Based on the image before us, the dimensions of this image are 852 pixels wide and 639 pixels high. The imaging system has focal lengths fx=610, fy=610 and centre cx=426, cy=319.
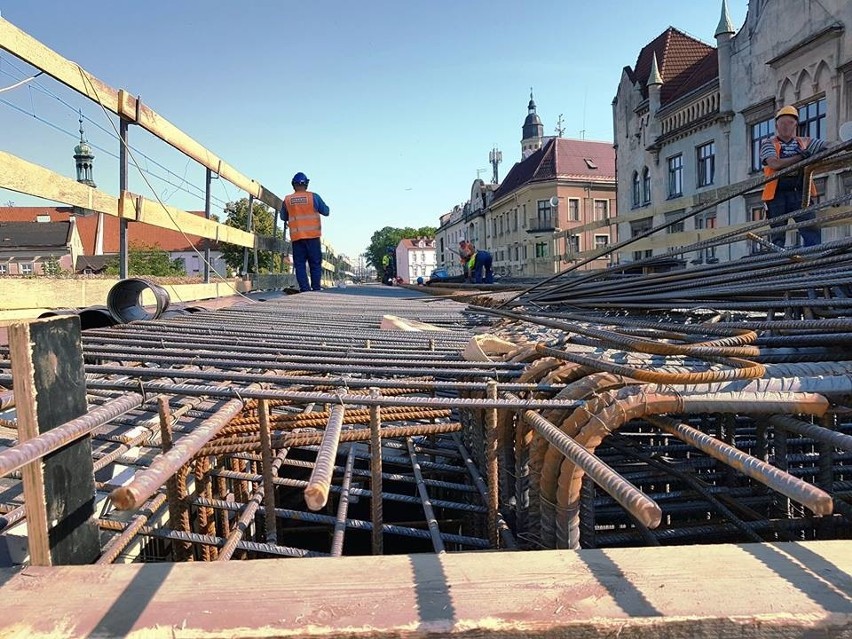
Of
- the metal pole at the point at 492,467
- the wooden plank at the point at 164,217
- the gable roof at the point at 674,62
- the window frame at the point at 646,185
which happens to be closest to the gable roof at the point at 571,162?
the gable roof at the point at 674,62

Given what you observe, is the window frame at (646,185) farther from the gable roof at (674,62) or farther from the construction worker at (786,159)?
the construction worker at (786,159)

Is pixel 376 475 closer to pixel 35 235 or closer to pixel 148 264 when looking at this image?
pixel 148 264

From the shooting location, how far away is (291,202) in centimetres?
942

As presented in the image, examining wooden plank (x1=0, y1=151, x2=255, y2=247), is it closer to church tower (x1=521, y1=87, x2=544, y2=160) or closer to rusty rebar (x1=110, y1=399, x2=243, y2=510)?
rusty rebar (x1=110, y1=399, x2=243, y2=510)

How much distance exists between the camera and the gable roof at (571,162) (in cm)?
3944

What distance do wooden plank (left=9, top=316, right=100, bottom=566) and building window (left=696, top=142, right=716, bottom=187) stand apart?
20324 millimetres

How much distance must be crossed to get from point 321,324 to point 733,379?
135 inches

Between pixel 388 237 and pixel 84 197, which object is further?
pixel 388 237

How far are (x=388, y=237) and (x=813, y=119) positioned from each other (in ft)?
318

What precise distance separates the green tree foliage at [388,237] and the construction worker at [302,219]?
9228 centimetres

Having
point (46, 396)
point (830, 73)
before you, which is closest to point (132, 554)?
point (46, 396)

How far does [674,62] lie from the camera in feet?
75.8

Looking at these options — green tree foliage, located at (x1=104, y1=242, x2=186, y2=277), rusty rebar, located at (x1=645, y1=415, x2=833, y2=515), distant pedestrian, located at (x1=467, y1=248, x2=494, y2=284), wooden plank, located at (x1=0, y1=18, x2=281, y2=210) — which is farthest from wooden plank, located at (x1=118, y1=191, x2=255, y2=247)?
green tree foliage, located at (x1=104, y1=242, x2=186, y2=277)

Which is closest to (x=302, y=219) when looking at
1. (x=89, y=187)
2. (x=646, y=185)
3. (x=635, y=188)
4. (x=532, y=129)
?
(x=89, y=187)
